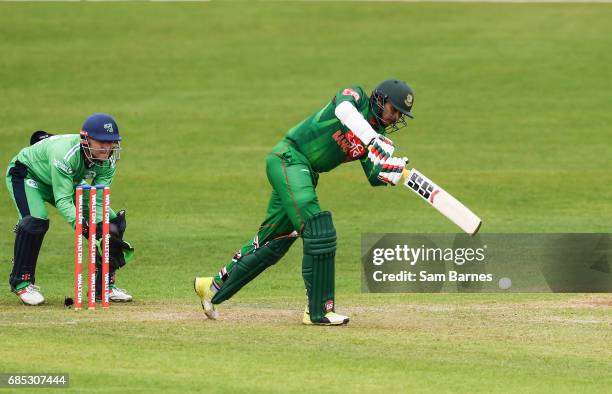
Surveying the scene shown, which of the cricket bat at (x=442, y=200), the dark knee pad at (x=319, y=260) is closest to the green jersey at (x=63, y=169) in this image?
the dark knee pad at (x=319, y=260)

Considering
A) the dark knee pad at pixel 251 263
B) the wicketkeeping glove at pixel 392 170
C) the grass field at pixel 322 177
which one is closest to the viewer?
the grass field at pixel 322 177

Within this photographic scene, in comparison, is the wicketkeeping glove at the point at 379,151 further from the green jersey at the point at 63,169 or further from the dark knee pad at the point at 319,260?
the green jersey at the point at 63,169

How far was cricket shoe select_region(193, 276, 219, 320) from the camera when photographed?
10891mm

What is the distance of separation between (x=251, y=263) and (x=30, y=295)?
2261 millimetres

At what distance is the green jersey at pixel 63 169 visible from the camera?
11523 millimetres

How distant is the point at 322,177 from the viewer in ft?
74.4

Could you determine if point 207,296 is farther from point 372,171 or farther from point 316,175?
point 372,171

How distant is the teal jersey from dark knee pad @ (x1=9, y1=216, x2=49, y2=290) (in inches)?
101

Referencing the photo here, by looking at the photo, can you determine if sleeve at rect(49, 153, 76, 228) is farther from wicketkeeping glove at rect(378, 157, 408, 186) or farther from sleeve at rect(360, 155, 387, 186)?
→ wicketkeeping glove at rect(378, 157, 408, 186)

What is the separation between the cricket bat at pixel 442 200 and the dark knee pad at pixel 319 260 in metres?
0.70

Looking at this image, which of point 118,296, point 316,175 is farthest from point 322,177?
point 316,175

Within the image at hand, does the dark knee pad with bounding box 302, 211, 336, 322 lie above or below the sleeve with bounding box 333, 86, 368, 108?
below

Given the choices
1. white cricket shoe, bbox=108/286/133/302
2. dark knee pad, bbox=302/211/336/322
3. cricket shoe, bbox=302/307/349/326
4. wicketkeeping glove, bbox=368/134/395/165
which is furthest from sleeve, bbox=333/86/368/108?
white cricket shoe, bbox=108/286/133/302

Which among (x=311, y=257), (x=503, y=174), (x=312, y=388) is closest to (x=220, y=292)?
(x=311, y=257)
